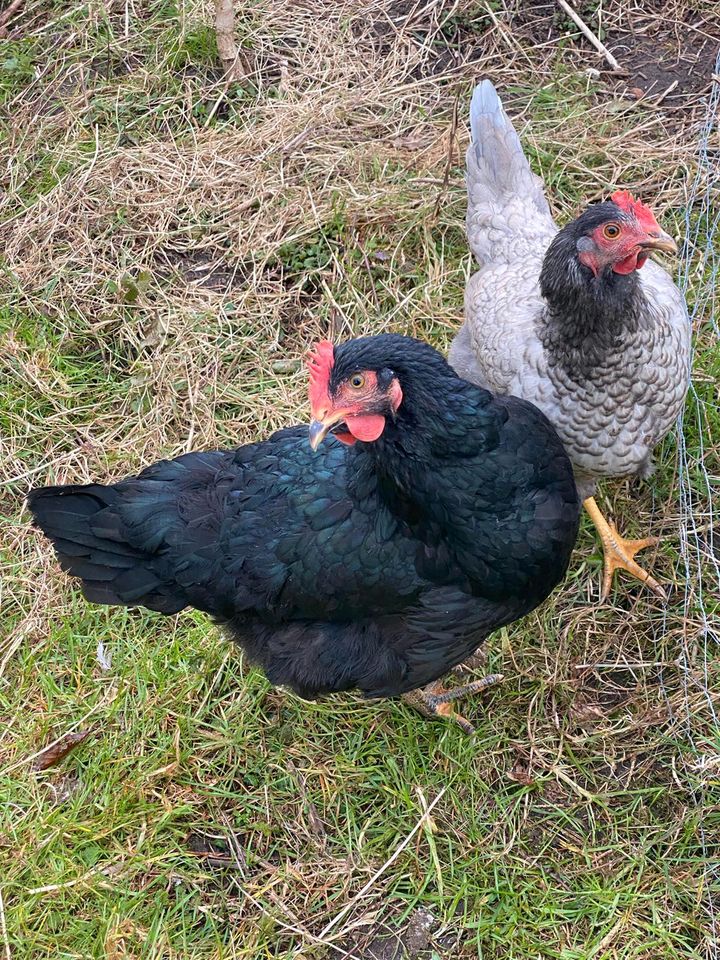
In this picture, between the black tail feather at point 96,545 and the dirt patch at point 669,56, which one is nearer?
the black tail feather at point 96,545

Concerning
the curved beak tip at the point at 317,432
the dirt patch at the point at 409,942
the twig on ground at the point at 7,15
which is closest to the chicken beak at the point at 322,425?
the curved beak tip at the point at 317,432

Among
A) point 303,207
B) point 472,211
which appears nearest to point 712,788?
point 472,211

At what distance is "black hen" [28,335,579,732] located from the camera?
2578 millimetres

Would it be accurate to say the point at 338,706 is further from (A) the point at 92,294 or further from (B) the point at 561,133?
(B) the point at 561,133

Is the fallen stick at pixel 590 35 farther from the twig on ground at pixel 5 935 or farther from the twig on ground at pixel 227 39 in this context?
the twig on ground at pixel 5 935

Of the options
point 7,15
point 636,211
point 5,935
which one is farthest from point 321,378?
point 7,15

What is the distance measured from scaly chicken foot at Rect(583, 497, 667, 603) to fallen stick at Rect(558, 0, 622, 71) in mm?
2758

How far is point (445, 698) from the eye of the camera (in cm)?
339

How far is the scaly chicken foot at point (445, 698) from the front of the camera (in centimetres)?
336

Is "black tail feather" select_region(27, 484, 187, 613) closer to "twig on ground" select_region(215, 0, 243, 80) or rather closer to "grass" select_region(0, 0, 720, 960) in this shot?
"grass" select_region(0, 0, 720, 960)

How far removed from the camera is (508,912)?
2.98m

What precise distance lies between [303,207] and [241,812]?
3082 millimetres

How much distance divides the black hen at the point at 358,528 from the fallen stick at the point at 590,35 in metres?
2.87

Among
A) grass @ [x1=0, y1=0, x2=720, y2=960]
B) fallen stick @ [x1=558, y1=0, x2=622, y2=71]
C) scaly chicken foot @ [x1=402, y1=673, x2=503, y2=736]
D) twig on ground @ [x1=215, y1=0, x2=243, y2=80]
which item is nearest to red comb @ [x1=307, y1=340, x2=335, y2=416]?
scaly chicken foot @ [x1=402, y1=673, x2=503, y2=736]
